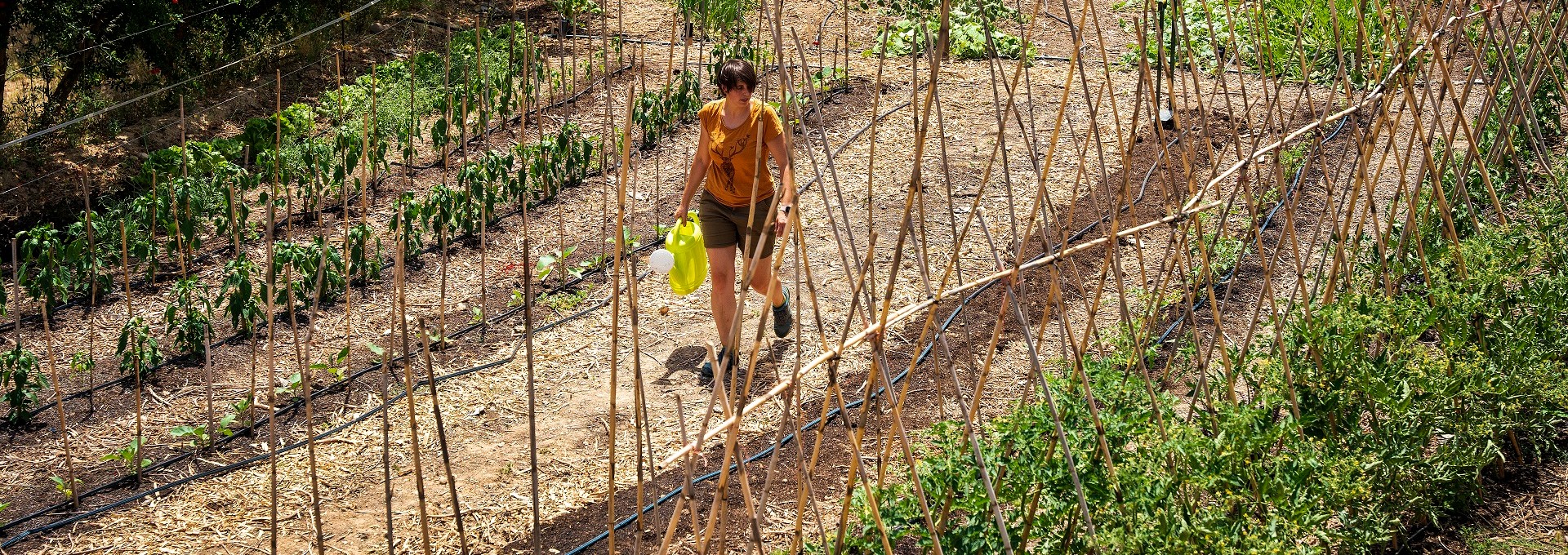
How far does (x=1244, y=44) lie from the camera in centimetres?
806

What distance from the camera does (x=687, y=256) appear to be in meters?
4.43

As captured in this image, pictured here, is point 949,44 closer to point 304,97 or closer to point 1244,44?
point 1244,44

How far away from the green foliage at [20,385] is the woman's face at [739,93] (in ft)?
7.96

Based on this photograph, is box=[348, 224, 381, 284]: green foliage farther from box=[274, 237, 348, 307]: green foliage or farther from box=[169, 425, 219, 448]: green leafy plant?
box=[169, 425, 219, 448]: green leafy plant

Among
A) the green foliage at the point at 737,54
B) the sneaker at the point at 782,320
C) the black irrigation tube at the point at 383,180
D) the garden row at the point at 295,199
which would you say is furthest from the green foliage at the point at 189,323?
the green foliage at the point at 737,54

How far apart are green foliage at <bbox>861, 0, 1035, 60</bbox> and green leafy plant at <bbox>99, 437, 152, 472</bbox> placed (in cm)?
514

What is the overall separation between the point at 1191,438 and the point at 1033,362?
13.7 inches

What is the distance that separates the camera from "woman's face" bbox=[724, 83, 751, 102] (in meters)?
3.85

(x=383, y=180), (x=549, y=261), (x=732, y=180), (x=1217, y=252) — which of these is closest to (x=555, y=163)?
(x=549, y=261)

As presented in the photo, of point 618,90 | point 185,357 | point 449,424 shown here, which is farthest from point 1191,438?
point 618,90

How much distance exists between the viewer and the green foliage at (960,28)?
8172mm

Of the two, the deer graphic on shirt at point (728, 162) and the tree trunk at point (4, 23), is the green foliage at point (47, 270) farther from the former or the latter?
the deer graphic on shirt at point (728, 162)

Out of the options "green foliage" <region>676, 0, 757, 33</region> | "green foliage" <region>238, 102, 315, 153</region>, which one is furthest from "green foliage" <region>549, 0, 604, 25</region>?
"green foliage" <region>238, 102, 315, 153</region>

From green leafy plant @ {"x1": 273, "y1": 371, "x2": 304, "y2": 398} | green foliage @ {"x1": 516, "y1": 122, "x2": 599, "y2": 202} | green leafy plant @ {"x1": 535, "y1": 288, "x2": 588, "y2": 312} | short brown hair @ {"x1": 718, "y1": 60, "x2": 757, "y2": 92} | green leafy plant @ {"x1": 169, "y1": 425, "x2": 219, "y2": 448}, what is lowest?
green leafy plant @ {"x1": 169, "y1": 425, "x2": 219, "y2": 448}
